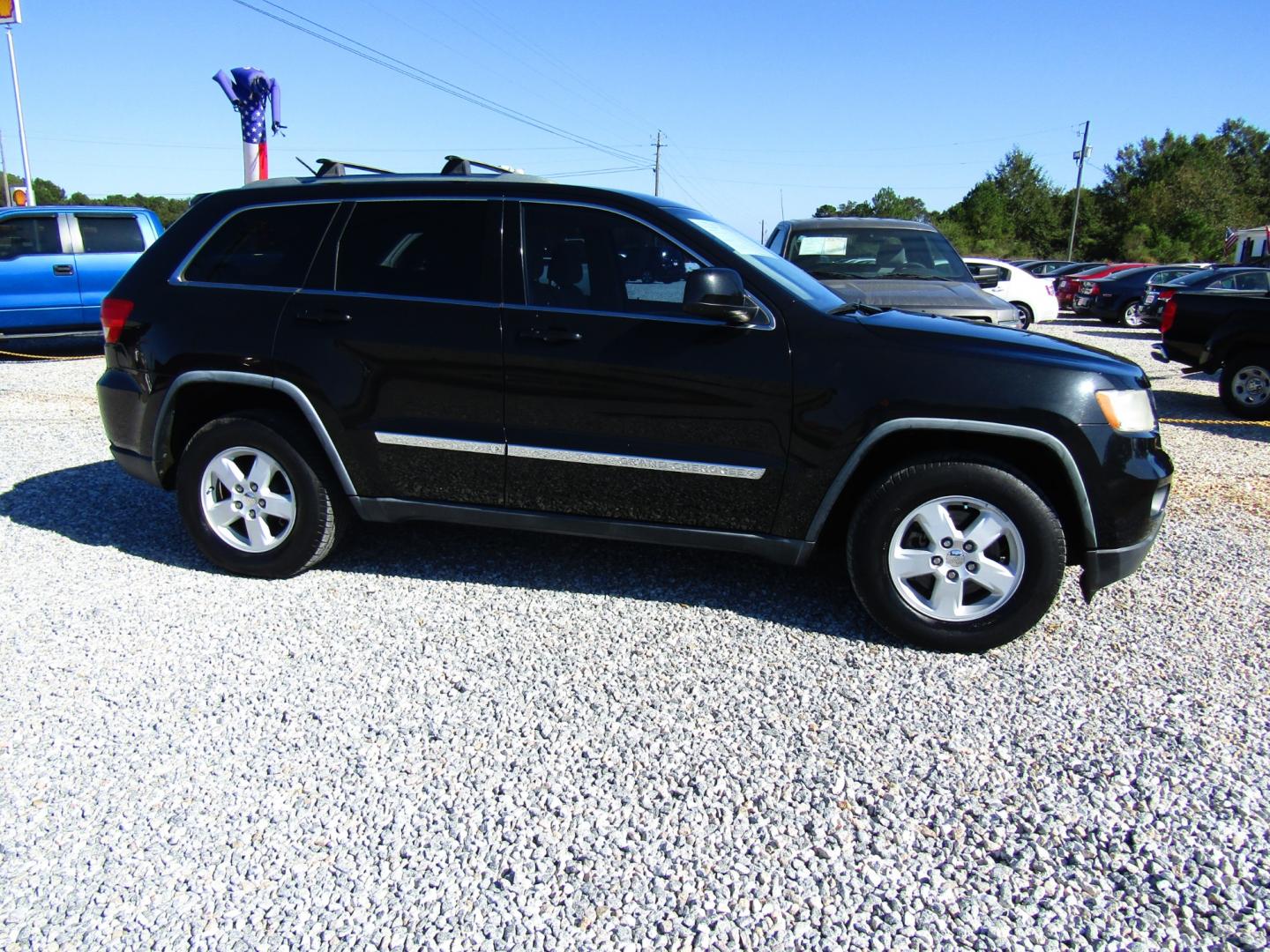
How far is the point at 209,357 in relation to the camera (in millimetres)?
4266

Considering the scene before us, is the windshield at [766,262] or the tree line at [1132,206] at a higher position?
the tree line at [1132,206]

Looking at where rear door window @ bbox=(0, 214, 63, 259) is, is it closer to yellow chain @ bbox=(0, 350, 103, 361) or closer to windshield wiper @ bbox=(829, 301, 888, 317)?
yellow chain @ bbox=(0, 350, 103, 361)

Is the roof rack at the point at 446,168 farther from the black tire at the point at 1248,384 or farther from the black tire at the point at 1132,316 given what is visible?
the black tire at the point at 1132,316

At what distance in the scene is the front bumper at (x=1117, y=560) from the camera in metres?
3.63

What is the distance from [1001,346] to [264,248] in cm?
328

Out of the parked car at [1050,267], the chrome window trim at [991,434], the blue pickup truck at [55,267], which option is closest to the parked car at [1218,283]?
the chrome window trim at [991,434]

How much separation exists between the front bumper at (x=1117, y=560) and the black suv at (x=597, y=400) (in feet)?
0.04

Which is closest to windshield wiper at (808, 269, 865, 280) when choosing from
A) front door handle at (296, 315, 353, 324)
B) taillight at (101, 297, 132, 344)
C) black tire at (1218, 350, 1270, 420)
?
black tire at (1218, 350, 1270, 420)

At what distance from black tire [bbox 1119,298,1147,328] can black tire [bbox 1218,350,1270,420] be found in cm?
1256

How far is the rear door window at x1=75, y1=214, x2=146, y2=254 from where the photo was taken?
12.4 metres

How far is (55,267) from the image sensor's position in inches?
474

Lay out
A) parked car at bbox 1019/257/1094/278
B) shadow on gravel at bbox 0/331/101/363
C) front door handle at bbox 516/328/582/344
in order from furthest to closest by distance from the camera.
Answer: parked car at bbox 1019/257/1094/278
shadow on gravel at bbox 0/331/101/363
front door handle at bbox 516/328/582/344

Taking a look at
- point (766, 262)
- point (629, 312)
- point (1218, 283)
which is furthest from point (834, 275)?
point (1218, 283)

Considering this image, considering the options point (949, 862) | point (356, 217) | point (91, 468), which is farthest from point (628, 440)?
point (91, 468)
